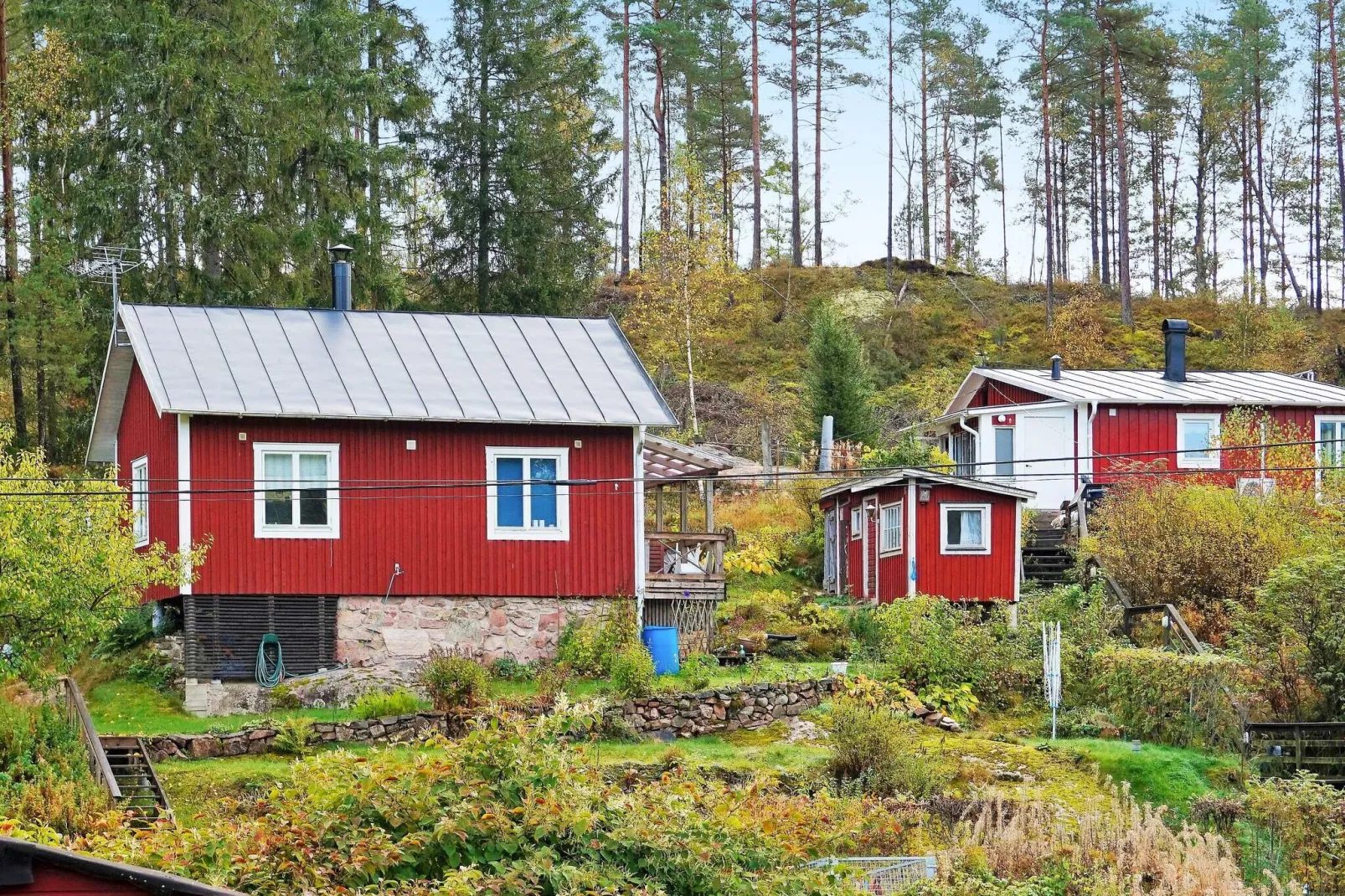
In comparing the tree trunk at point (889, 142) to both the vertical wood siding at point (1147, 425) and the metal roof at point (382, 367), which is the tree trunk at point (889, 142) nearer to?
the vertical wood siding at point (1147, 425)

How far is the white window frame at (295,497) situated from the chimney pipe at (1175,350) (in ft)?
73.0

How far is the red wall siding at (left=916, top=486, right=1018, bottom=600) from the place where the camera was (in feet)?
98.7

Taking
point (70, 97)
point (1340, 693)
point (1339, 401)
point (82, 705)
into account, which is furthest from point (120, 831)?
point (1339, 401)

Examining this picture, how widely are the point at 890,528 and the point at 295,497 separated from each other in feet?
37.9

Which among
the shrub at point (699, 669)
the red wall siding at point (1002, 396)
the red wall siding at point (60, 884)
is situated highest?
the red wall siding at point (1002, 396)

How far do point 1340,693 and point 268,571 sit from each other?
1525 centimetres

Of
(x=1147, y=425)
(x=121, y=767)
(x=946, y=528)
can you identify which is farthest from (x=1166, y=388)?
(x=121, y=767)

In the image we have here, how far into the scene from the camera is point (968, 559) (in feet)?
99.1

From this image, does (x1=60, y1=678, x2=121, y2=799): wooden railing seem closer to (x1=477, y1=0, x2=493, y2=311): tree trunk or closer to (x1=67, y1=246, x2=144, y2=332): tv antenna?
(x1=67, y1=246, x2=144, y2=332): tv antenna

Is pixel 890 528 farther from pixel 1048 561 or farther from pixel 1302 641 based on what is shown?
pixel 1302 641

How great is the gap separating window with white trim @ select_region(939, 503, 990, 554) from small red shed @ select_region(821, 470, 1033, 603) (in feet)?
0.05

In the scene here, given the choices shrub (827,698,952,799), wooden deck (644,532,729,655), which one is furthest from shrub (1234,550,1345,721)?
wooden deck (644,532,729,655)

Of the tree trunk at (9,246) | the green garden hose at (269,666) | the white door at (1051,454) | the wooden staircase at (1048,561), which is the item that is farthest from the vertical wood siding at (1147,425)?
the tree trunk at (9,246)

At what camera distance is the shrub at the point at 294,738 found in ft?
68.2
